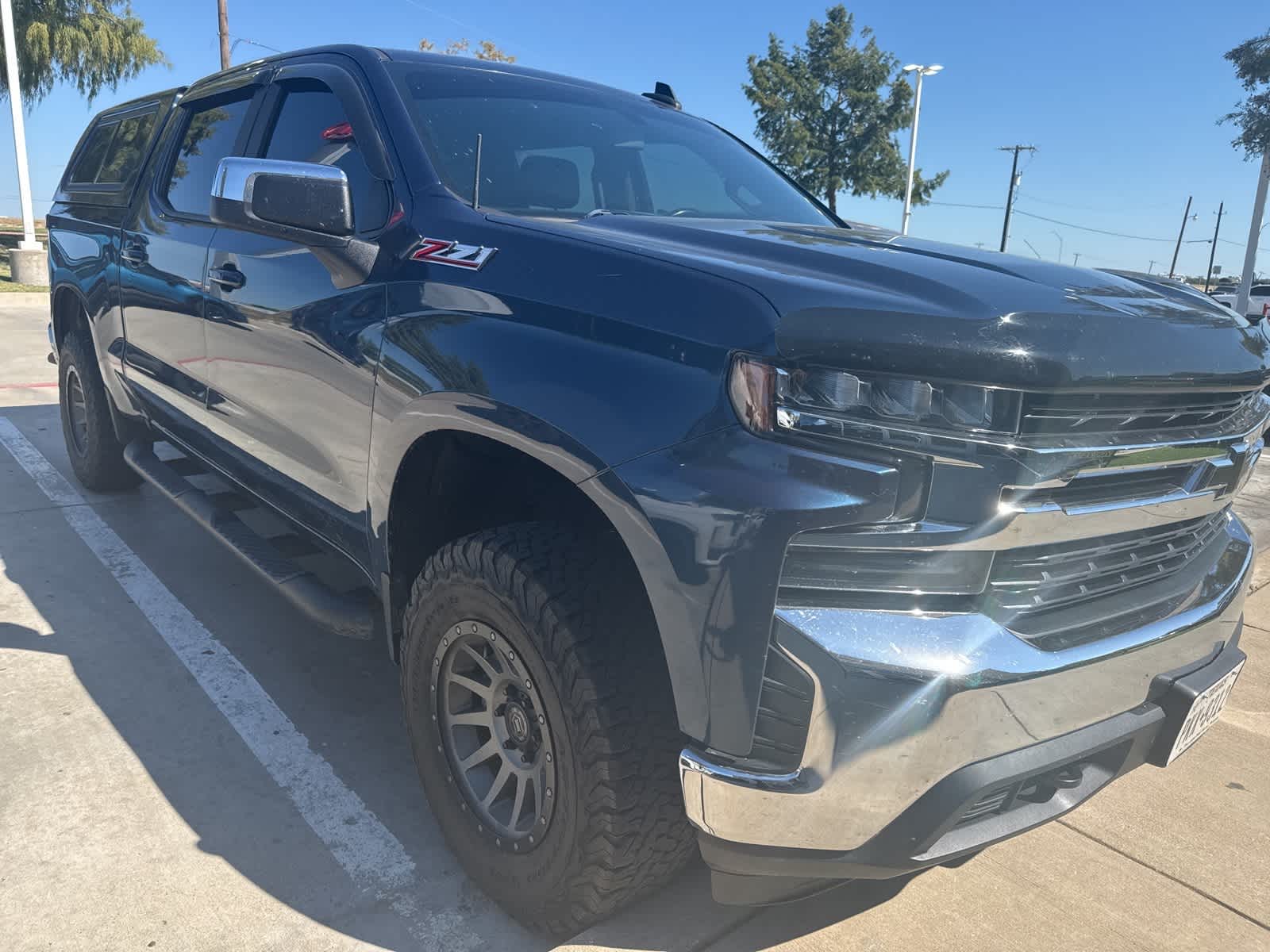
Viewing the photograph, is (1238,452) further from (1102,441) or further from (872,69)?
(872,69)

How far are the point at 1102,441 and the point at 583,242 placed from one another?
3.39 feet

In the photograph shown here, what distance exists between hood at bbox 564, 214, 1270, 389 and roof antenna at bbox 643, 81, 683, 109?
5.79 ft

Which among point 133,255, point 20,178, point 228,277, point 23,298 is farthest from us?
point 20,178

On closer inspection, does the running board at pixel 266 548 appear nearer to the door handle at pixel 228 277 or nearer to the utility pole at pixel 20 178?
the door handle at pixel 228 277

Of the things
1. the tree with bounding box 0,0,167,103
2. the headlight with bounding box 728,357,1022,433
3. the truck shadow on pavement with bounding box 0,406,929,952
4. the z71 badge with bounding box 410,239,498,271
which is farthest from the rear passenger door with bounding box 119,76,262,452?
the tree with bounding box 0,0,167,103

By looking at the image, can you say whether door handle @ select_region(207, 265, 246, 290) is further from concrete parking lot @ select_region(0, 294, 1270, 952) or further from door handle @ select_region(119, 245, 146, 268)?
concrete parking lot @ select_region(0, 294, 1270, 952)

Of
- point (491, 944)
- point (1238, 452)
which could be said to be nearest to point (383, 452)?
point (491, 944)

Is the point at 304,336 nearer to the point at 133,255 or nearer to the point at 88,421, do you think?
the point at 133,255

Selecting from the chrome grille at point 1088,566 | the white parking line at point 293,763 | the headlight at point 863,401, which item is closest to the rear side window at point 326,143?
the headlight at point 863,401

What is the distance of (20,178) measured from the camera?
17719 mm

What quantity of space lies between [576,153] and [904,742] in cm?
202

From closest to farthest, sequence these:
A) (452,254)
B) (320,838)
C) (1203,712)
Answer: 1. (1203,712)
2. (452,254)
3. (320,838)

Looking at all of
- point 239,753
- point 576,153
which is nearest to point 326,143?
point 576,153

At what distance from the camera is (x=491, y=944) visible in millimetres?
2098
